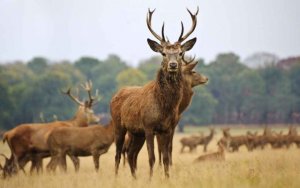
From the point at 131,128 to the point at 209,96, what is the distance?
55.8m

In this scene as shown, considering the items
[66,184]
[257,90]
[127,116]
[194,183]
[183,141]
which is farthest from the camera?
[257,90]

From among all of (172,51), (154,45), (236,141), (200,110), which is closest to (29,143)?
(154,45)

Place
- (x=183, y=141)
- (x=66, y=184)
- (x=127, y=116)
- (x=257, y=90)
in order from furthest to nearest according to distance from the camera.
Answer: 1. (x=257, y=90)
2. (x=183, y=141)
3. (x=127, y=116)
4. (x=66, y=184)

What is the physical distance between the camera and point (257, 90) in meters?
72.7

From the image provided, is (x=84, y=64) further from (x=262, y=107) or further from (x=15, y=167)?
(x=15, y=167)

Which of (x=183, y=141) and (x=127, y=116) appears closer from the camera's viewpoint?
(x=127, y=116)

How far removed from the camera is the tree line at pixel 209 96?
6128 cm

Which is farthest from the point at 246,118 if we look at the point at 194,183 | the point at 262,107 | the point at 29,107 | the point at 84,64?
the point at 194,183

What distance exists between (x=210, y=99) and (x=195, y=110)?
1.87 m

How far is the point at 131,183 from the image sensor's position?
1071 centimetres

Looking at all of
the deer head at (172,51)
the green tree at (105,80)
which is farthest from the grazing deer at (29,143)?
the green tree at (105,80)

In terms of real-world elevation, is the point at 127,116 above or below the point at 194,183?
above

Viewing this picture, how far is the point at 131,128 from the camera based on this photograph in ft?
39.2

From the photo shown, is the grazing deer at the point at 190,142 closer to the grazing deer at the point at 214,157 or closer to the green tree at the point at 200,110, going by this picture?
the grazing deer at the point at 214,157
